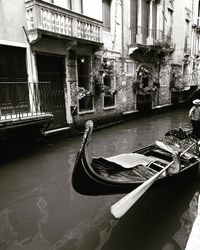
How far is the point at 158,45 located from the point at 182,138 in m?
6.82

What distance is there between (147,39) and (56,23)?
565 cm

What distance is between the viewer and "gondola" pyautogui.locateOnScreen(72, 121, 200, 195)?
253 cm

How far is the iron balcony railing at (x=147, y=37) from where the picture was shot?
376 inches

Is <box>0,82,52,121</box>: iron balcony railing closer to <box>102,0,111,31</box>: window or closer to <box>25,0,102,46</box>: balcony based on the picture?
<box>25,0,102,46</box>: balcony

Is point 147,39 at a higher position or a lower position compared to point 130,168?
higher

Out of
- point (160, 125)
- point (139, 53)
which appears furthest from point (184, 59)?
point (160, 125)

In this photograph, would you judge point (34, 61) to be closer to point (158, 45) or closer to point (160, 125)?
point (160, 125)

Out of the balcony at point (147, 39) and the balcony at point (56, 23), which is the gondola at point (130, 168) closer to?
the balcony at point (56, 23)

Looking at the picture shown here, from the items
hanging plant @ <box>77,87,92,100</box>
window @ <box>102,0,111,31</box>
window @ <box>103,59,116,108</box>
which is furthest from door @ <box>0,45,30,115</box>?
window @ <box>102,0,111,31</box>

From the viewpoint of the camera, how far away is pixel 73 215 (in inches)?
123

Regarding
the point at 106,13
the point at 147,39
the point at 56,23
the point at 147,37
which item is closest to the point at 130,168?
the point at 56,23

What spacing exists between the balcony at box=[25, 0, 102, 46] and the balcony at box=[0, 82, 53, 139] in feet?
4.20

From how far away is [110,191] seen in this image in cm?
265

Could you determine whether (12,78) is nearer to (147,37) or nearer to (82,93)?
(82,93)
